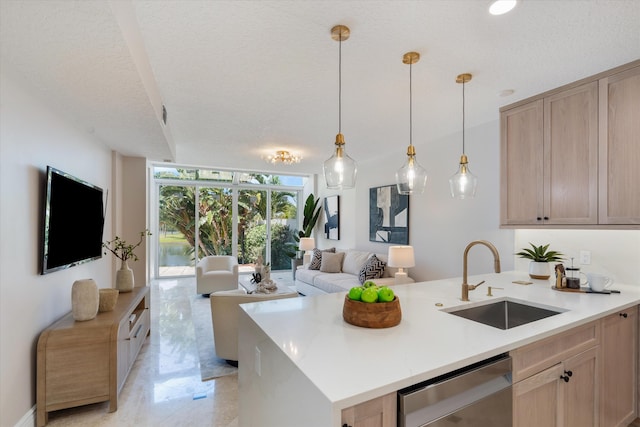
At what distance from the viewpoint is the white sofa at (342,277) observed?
4414 millimetres

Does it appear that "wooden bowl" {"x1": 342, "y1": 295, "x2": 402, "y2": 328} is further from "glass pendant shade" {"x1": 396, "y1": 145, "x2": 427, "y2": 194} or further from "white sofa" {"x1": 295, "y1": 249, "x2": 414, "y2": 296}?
"white sofa" {"x1": 295, "y1": 249, "x2": 414, "y2": 296}

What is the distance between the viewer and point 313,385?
3.17ft

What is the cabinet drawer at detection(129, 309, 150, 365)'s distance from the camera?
2711mm

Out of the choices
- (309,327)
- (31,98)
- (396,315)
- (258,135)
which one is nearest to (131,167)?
(258,135)

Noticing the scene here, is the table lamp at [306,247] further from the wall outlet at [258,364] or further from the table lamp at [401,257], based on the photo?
the wall outlet at [258,364]

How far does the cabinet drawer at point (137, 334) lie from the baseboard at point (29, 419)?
2.15ft

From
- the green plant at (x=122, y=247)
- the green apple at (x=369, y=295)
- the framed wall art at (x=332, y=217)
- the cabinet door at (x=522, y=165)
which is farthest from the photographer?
the framed wall art at (x=332, y=217)

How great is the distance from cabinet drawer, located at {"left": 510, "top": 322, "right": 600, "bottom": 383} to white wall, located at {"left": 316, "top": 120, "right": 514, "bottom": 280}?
155cm

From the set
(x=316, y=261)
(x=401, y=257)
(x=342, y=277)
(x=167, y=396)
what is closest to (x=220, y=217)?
(x=316, y=261)

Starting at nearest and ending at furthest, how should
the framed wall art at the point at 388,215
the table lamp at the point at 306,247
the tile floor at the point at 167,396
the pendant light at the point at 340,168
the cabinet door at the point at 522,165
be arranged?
the pendant light at the point at 340,168, the tile floor at the point at 167,396, the cabinet door at the point at 522,165, the framed wall art at the point at 388,215, the table lamp at the point at 306,247

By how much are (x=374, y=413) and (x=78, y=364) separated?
2.26 m

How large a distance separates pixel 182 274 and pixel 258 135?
15.5ft

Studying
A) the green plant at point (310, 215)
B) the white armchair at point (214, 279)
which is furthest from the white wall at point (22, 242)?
the green plant at point (310, 215)

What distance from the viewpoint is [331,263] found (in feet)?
17.6
